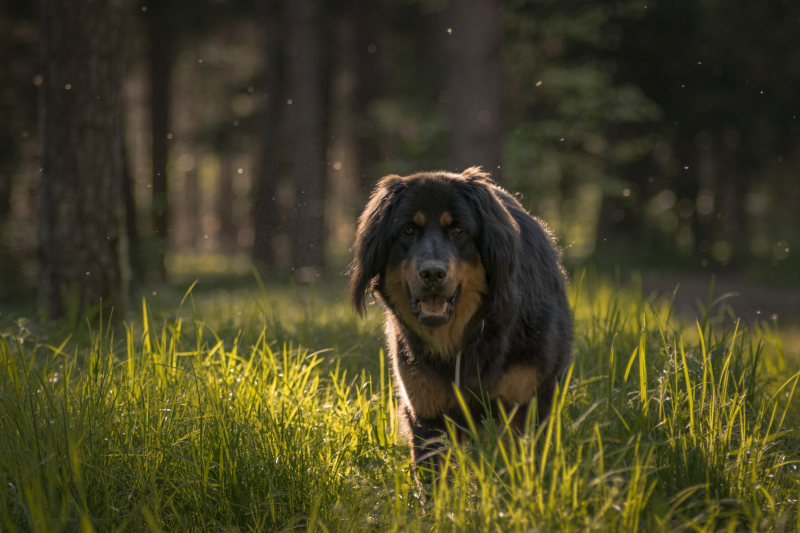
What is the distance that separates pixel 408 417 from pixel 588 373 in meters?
1.48

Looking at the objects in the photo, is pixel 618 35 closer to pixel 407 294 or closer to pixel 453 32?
pixel 453 32

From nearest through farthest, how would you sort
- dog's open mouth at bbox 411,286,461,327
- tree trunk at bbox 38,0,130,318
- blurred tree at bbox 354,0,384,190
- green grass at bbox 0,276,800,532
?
1. green grass at bbox 0,276,800,532
2. dog's open mouth at bbox 411,286,461,327
3. tree trunk at bbox 38,0,130,318
4. blurred tree at bbox 354,0,384,190

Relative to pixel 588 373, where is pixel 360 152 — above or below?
above

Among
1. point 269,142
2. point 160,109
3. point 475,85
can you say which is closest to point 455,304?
point 475,85

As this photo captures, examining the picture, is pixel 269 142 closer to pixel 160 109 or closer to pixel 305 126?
pixel 305 126

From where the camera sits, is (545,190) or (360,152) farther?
(360,152)

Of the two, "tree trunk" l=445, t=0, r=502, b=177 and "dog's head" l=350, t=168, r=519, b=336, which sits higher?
"tree trunk" l=445, t=0, r=502, b=177

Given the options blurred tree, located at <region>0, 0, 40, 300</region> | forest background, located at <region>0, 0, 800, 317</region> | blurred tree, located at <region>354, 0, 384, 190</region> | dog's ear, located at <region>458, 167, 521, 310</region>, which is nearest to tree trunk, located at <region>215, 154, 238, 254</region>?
forest background, located at <region>0, 0, 800, 317</region>

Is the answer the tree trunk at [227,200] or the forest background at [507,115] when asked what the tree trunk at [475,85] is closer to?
the forest background at [507,115]

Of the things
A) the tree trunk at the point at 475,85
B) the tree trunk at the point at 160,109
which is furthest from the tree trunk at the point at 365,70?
the tree trunk at the point at 475,85

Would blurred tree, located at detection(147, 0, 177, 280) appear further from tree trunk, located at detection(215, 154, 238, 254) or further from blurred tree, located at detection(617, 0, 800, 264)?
tree trunk, located at detection(215, 154, 238, 254)

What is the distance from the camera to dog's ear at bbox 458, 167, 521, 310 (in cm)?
359

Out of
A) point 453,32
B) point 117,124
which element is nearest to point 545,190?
point 453,32

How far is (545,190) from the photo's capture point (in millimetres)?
14391
